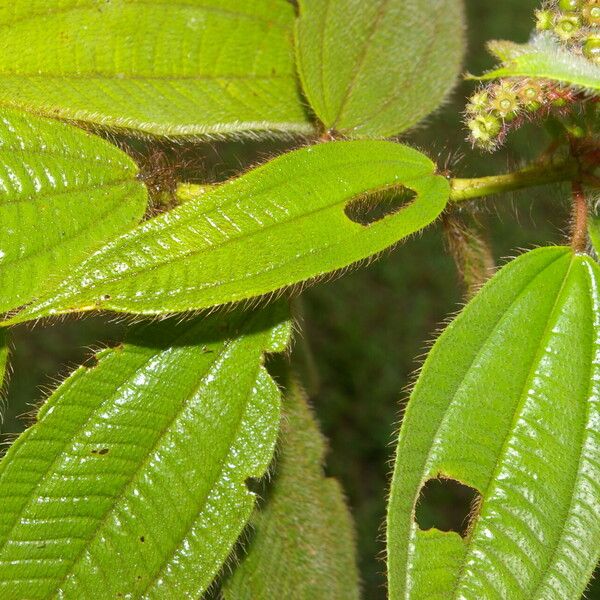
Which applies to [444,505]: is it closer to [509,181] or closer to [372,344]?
[372,344]

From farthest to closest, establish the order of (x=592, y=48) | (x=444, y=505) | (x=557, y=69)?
(x=444, y=505)
(x=592, y=48)
(x=557, y=69)

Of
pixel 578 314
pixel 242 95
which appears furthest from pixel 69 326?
pixel 578 314

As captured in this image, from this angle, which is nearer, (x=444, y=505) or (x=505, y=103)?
(x=505, y=103)

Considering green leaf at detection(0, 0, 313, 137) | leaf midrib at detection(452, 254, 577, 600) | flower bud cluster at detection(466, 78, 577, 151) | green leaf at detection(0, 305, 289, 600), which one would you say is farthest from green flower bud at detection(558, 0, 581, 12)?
green leaf at detection(0, 305, 289, 600)

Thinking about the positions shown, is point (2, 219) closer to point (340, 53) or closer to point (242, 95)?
point (242, 95)

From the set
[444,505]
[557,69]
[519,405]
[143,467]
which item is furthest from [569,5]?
[444,505]

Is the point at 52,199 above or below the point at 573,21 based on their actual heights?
below

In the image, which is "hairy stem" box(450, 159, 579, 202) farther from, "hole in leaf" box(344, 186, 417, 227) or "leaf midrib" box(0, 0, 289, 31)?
"leaf midrib" box(0, 0, 289, 31)
